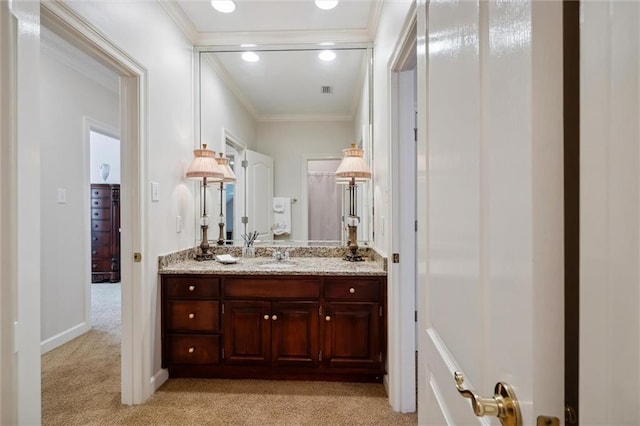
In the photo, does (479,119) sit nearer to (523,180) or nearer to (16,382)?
(523,180)

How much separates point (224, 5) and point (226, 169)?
1.22 meters

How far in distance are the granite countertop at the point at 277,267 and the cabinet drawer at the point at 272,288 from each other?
6 centimetres

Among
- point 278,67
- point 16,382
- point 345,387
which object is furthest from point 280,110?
point 16,382

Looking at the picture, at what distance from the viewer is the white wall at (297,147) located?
291 cm

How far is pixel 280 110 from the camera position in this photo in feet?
9.80

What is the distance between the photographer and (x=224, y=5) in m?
2.31

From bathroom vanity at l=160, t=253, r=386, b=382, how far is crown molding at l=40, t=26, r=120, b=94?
1920mm

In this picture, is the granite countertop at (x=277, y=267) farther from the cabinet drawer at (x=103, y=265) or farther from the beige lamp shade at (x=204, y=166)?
the cabinet drawer at (x=103, y=265)

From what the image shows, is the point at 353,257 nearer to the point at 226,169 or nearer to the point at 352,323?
the point at 352,323

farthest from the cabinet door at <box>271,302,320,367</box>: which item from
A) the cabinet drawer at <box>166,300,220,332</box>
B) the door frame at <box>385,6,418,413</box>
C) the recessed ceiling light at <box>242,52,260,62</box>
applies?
the recessed ceiling light at <box>242,52,260,62</box>

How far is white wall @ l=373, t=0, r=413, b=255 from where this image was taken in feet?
6.24

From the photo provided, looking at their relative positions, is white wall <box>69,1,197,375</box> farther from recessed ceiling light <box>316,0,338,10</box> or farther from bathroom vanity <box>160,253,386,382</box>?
recessed ceiling light <box>316,0,338,10</box>

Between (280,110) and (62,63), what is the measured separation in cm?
210
